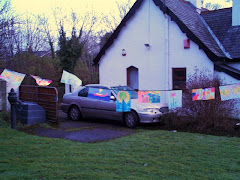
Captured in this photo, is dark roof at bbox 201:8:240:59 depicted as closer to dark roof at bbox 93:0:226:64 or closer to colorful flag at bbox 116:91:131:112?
dark roof at bbox 93:0:226:64

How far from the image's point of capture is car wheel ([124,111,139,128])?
10616 millimetres

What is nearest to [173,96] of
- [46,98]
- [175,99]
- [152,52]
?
[175,99]

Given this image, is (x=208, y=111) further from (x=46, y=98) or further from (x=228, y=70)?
(x=46, y=98)

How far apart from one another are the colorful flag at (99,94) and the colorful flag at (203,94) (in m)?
3.28

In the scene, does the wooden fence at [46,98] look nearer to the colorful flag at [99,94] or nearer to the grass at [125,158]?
the colorful flag at [99,94]

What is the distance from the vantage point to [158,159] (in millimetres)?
6125

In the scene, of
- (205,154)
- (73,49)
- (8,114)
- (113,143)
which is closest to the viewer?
(205,154)

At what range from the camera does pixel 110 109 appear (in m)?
11.3

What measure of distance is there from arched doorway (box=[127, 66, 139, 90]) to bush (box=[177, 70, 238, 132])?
573cm

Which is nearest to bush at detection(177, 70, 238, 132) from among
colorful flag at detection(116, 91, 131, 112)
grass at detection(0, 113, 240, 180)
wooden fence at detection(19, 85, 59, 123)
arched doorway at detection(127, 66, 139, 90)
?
grass at detection(0, 113, 240, 180)

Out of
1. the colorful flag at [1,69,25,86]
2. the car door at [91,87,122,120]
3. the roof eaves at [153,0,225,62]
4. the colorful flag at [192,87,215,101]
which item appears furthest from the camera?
the roof eaves at [153,0,225,62]

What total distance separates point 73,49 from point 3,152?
15.0 metres

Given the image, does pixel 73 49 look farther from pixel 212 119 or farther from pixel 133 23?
pixel 212 119

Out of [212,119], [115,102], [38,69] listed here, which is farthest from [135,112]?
[38,69]
